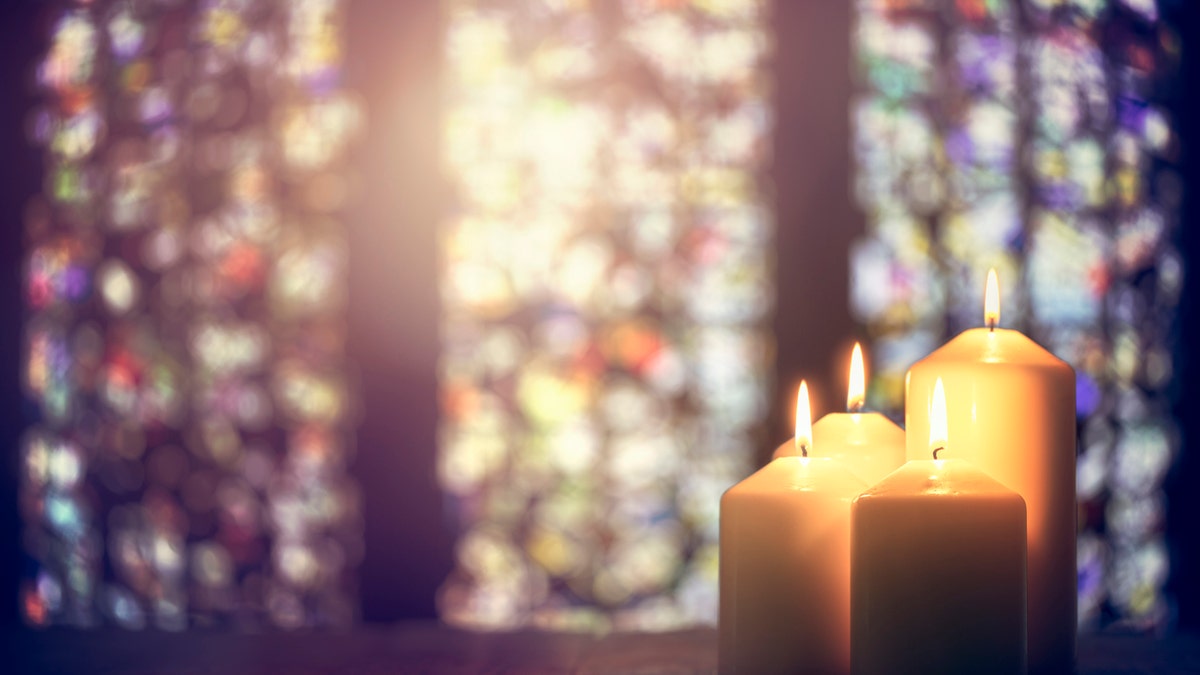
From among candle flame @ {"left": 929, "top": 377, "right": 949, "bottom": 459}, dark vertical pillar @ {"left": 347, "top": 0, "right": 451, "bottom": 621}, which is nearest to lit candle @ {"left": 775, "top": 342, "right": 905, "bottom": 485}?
candle flame @ {"left": 929, "top": 377, "right": 949, "bottom": 459}

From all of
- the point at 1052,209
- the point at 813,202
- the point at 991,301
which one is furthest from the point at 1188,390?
the point at 991,301

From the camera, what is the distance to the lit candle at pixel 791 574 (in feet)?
1.92

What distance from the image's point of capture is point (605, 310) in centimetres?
240

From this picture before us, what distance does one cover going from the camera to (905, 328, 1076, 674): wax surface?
604mm

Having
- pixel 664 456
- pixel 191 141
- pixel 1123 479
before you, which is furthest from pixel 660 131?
pixel 1123 479

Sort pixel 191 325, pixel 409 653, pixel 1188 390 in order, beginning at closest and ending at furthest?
pixel 409 653
pixel 1188 390
pixel 191 325

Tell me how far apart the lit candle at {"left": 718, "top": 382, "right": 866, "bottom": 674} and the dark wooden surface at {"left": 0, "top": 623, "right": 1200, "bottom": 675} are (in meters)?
0.15

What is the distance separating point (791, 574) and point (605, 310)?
71.8 inches

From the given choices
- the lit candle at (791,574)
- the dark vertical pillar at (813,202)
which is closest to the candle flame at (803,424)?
the lit candle at (791,574)

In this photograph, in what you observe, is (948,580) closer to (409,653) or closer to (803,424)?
(803,424)

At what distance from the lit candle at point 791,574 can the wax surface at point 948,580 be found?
0.05m

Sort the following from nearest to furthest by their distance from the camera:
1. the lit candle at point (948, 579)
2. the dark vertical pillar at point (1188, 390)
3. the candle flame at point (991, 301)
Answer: the lit candle at point (948, 579), the candle flame at point (991, 301), the dark vertical pillar at point (1188, 390)

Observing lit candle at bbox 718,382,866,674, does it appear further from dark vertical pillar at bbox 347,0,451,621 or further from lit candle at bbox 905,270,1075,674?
dark vertical pillar at bbox 347,0,451,621

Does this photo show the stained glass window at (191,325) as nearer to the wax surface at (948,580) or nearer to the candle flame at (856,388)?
the candle flame at (856,388)
